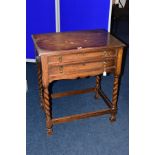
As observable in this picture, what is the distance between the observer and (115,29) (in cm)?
425

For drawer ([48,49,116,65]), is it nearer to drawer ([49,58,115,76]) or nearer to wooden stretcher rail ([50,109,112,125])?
drawer ([49,58,115,76])

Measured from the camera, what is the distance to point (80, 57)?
5.36 feet

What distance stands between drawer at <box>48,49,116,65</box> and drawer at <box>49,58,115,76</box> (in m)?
0.03

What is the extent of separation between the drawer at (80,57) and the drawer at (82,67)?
3 centimetres

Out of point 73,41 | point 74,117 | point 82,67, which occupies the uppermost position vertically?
point 73,41

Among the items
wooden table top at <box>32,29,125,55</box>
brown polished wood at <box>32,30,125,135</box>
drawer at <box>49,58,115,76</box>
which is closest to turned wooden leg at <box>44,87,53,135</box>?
brown polished wood at <box>32,30,125,135</box>

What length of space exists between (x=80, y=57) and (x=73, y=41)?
0.19 metres

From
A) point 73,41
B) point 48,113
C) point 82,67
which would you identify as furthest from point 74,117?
point 73,41

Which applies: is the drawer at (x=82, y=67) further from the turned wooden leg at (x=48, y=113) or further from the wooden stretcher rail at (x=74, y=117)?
the wooden stretcher rail at (x=74, y=117)

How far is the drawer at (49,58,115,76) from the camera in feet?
5.29

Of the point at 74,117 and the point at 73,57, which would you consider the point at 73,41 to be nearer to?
the point at 73,57

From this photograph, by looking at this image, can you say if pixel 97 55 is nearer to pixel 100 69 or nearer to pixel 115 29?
pixel 100 69
